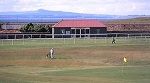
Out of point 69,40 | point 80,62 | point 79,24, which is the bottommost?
point 80,62

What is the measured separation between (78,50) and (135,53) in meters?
6.50

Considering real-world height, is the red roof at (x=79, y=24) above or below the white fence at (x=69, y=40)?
above

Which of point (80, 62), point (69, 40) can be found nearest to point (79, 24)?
point (69, 40)

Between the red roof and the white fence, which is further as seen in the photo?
the red roof

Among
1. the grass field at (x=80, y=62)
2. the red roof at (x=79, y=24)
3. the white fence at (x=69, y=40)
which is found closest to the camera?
the grass field at (x=80, y=62)

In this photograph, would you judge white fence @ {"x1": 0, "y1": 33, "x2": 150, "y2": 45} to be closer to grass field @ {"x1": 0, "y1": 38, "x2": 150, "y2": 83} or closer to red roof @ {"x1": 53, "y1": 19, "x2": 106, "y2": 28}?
red roof @ {"x1": 53, "y1": 19, "x2": 106, "y2": 28}

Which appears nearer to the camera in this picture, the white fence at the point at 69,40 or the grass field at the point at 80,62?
the grass field at the point at 80,62

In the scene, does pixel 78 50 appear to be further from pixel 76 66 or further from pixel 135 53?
pixel 76 66

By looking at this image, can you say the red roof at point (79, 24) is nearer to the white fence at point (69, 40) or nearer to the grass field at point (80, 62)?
the white fence at point (69, 40)

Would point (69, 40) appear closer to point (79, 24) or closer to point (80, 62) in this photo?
point (79, 24)

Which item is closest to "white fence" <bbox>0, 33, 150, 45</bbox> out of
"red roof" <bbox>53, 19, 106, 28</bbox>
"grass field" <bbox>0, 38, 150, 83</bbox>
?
"red roof" <bbox>53, 19, 106, 28</bbox>

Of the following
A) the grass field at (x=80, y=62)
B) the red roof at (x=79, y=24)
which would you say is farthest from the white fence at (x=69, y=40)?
the grass field at (x=80, y=62)

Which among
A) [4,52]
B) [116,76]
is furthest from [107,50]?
[116,76]

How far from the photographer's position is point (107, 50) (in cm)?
4928
